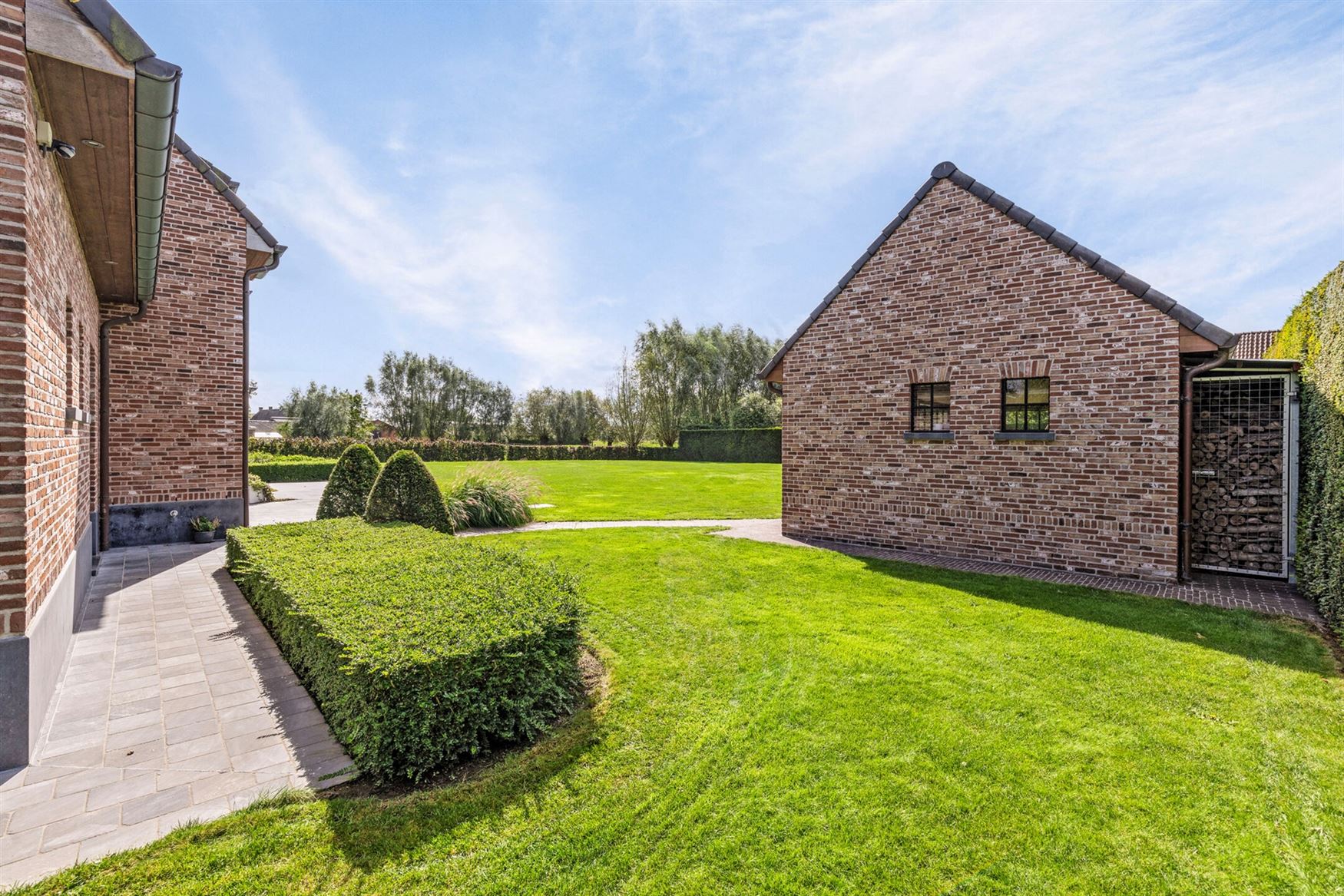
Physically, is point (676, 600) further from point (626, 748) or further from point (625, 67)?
point (625, 67)

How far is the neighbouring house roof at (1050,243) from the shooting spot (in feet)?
21.8

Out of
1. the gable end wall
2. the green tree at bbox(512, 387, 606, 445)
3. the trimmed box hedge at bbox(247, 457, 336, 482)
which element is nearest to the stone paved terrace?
the gable end wall

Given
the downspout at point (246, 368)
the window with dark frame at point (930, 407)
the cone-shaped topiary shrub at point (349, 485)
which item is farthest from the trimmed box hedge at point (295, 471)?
the window with dark frame at point (930, 407)

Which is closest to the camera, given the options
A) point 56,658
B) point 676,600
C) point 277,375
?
point 56,658

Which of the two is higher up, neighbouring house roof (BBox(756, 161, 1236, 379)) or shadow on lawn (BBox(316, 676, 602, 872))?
neighbouring house roof (BBox(756, 161, 1236, 379))

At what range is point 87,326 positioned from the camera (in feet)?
21.9

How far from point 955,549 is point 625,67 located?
28.1 ft

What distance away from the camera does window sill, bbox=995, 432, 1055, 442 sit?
7.59 meters

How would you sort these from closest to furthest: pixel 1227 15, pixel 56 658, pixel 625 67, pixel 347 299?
pixel 56 658 → pixel 1227 15 → pixel 625 67 → pixel 347 299

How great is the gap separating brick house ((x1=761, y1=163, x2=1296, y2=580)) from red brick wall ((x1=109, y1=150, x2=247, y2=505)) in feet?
32.1

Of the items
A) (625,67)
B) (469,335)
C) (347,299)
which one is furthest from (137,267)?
(469,335)

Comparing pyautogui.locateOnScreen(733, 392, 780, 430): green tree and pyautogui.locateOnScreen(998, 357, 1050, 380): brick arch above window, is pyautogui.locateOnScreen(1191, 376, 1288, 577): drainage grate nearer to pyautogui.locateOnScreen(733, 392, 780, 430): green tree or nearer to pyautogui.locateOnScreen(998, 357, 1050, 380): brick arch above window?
pyautogui.locateOnScreen(998, 357, 1050, 380): brick arch above window

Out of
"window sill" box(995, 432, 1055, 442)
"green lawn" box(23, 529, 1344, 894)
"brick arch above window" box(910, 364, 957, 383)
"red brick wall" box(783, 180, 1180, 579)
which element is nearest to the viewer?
"green lawn" box(23, 529, 1344, 894)

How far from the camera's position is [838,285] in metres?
9.59
